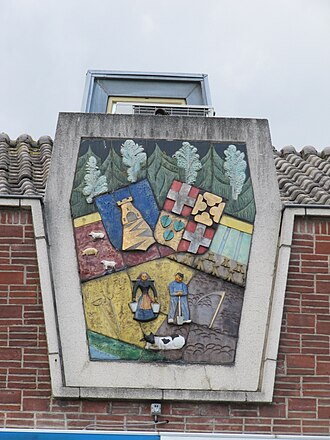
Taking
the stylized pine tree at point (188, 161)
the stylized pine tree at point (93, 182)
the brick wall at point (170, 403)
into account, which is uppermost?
the stylized pine tree at point (188, 161)

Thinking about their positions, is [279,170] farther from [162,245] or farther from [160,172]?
[162,245]

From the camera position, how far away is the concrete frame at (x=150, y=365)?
13180 millimetres

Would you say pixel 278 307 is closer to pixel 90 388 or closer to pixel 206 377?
pixel 206 377

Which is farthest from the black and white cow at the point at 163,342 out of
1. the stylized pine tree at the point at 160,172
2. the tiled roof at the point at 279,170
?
the tiled roof at the point at 279,170

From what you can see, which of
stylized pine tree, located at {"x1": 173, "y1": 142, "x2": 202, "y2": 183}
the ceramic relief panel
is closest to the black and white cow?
the ceramic relief panel

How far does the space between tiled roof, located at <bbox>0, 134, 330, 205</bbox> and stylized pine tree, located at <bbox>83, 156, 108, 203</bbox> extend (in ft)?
2.03

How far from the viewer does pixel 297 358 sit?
13.4 meters

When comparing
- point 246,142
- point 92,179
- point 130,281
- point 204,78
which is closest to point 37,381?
point 130,281

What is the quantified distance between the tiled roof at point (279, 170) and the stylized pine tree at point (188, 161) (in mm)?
1091

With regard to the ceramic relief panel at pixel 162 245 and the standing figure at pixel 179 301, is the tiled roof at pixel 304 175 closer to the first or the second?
the ceramic relief panel at pixel 162 245

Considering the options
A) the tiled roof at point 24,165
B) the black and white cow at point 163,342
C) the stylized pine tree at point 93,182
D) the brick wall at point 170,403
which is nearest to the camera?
the brick wall at point 170,403

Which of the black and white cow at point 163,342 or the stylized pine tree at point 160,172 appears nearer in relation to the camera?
the black and white cow at point 163,342

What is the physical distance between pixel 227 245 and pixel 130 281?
112 cm

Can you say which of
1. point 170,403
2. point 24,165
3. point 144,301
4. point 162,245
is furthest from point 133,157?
point 170,403
